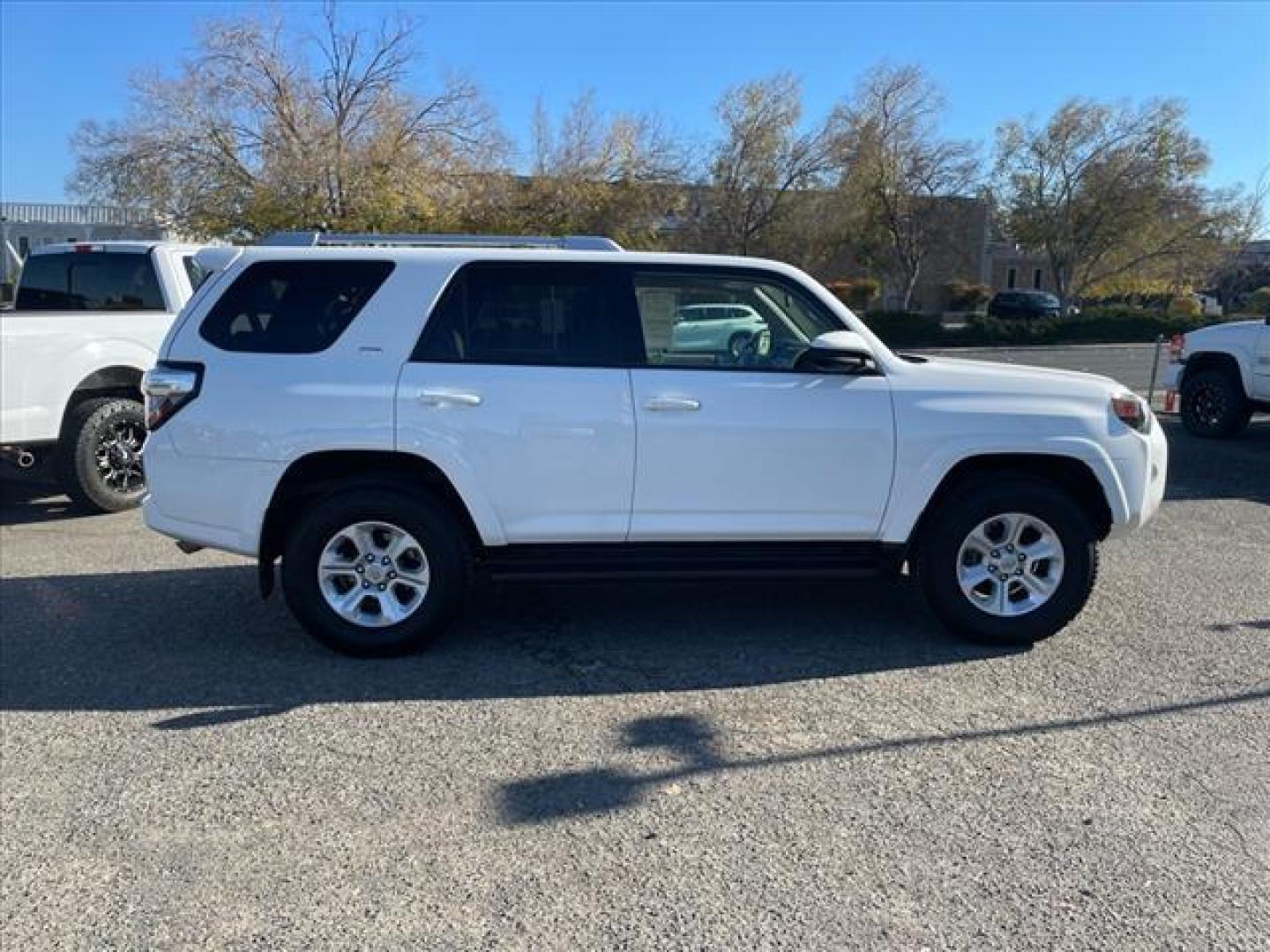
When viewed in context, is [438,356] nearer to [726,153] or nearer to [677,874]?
[677,874]

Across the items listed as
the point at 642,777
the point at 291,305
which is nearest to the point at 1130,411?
the point at 642,777

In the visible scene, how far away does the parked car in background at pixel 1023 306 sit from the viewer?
4638 cm

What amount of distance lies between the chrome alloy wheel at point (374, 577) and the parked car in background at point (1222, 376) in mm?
10252

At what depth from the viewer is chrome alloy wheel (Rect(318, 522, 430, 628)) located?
4.74 meters

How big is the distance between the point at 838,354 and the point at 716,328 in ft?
1.98

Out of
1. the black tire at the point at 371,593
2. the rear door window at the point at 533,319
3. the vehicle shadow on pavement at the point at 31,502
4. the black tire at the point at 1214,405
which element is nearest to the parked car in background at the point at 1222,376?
the black tire at the point at 1214,405

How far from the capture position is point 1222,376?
1176cm

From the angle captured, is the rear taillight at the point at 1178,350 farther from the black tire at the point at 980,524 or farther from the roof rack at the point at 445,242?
the roof rack at the point at 445,242

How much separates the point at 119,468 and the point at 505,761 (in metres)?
5.81

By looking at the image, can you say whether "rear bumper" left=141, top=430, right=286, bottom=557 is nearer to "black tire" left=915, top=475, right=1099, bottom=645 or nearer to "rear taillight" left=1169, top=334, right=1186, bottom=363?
"black tire" left=915, top=475, right=1099, bottom=645

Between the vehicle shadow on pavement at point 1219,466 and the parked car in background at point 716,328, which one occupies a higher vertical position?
the parked car in background at point 716,328

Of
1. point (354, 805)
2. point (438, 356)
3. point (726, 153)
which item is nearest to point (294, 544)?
point (438, 356)

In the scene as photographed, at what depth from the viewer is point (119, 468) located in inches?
→ 321

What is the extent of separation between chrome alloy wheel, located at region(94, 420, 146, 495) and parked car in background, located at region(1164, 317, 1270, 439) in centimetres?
1116
